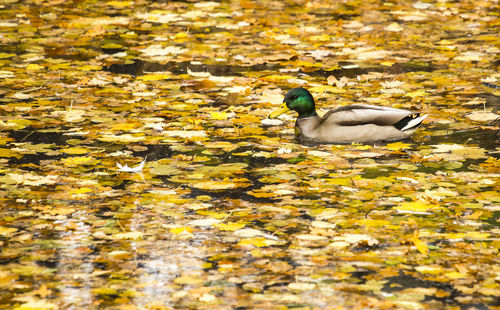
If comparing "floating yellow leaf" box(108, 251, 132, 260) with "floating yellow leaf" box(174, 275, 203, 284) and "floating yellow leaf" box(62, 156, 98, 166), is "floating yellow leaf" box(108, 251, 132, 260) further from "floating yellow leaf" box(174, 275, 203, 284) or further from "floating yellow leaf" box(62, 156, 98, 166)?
"floating yellow leaf" box(62, 156, 98, 166)

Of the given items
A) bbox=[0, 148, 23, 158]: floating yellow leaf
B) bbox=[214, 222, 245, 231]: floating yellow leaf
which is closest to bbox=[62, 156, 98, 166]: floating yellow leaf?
bbox=[0, 148, 23, 158]: floating yellow leaf

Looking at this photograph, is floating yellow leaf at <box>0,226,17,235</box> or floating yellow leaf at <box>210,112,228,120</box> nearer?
floating yellow leaf at <box>0,226,17,235</box>

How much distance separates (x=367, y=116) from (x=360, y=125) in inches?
3.5

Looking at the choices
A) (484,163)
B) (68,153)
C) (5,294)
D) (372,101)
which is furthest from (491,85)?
(5,294)

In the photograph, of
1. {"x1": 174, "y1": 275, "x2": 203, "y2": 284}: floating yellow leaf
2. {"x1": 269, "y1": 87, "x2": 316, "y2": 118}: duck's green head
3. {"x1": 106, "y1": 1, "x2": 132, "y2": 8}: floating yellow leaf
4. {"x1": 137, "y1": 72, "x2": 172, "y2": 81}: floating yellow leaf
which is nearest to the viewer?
{"x1": 174, "y1": 275, "x2": 203, "y2": 284}: floating yellow leaf

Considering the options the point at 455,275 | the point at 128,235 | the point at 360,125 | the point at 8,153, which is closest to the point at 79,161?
the point at 8,153

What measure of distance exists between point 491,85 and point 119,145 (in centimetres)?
374

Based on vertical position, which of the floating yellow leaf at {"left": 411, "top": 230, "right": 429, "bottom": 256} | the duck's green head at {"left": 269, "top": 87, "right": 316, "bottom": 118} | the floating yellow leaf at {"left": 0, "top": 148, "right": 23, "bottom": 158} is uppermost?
the duck's green head at {"left": 269, "top": 87, "right": 316, "bottom": 118}

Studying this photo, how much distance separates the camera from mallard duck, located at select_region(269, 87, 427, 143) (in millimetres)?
6859

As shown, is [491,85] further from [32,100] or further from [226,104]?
[32,100]

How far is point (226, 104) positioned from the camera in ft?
26.5

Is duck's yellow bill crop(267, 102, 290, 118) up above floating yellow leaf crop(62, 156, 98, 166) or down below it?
above

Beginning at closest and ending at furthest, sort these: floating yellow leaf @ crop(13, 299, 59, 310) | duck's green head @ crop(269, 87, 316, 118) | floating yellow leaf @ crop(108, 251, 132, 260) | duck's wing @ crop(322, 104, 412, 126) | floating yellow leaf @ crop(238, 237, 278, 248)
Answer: floating yellow leaf @ crop(13, 299, 59, 310)
floating yellow leaf @ crop(108, 251, 132, 260)
floating yellow leaf @ crop(238, 237, 278, 248)
duck's wing @ crop(322, 104, 412, 126)
duck's green head @ crop(269, 87, 316, 118)

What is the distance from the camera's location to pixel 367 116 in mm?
6848
